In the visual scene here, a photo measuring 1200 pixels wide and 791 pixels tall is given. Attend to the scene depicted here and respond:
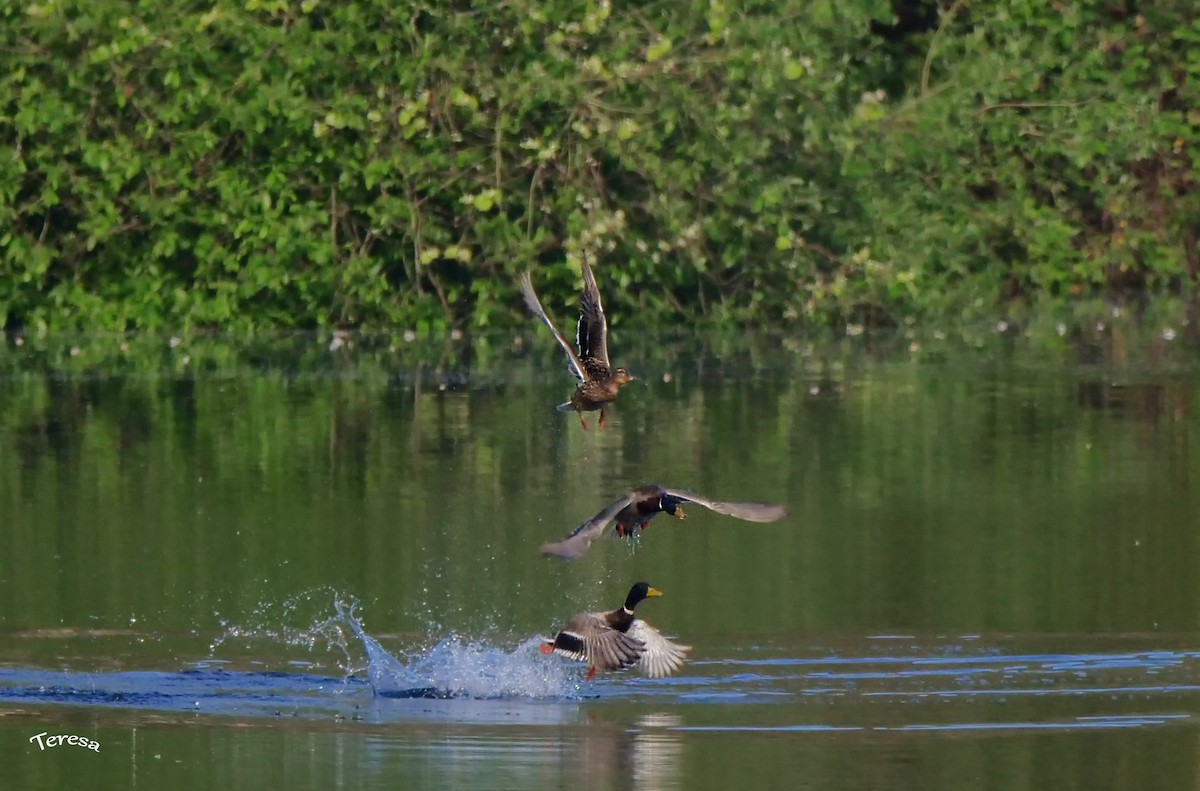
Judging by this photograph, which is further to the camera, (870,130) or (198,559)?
(870,130)

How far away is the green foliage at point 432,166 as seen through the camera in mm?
22766

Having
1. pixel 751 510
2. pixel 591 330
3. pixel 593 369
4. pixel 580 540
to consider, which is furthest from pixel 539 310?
pixel 580 540

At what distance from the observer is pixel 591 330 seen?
12.4 metres

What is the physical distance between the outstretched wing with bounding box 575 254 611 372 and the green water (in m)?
0.97

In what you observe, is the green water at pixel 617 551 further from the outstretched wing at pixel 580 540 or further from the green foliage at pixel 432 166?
the green foliage at pixel 432 166

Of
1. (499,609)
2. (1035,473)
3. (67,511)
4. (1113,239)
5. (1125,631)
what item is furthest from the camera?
(1113,239)

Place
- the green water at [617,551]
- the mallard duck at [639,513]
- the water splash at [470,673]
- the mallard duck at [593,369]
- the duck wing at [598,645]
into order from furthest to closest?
the mallard duck at [593,369], the water splash at [470,673], the duck wing at [598,645], the mallard duck at [639,513], the green water at [617,551]

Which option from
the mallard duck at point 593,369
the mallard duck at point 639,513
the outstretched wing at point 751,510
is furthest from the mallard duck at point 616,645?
the mallard duck at point 593,369

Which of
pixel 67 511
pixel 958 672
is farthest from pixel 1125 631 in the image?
pixel 67 511

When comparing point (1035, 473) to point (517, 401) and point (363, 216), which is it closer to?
point (517, 401)

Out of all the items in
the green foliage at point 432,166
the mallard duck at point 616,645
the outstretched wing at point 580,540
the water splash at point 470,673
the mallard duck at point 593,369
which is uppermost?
the green foliage at point 432,166

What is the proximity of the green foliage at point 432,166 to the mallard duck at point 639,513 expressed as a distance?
11.5 meters

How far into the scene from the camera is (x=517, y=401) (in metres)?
18.5

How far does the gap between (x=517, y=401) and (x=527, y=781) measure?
10328 mm
